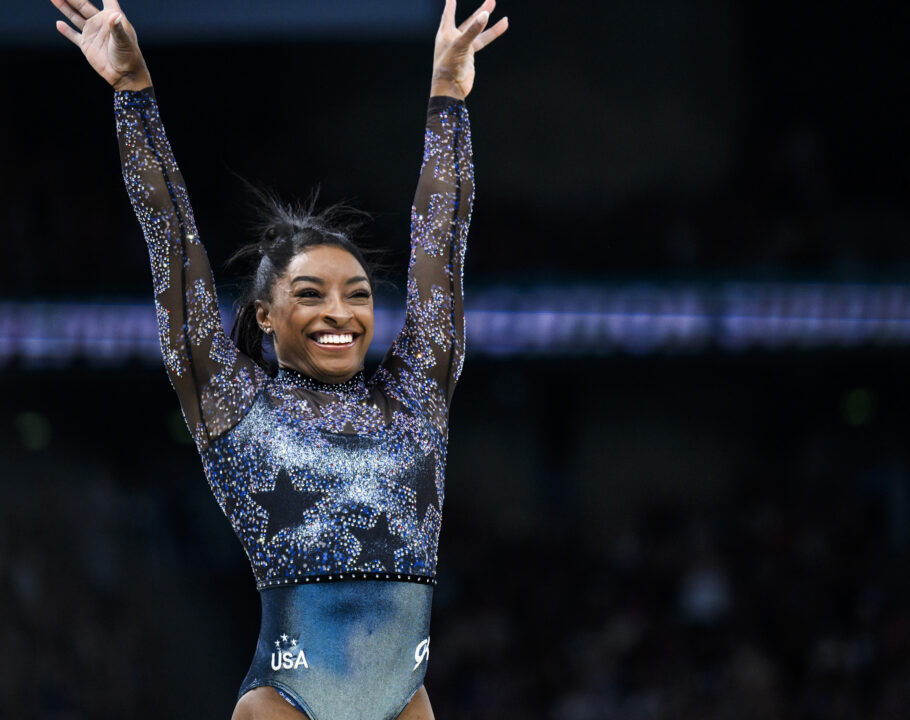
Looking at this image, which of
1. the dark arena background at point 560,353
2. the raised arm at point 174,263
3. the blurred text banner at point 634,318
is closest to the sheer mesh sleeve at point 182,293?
the raised arm at point 174,263

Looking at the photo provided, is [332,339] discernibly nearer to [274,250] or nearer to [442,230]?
[274,250]

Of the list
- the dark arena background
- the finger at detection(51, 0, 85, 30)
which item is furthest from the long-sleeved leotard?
the dark arena background

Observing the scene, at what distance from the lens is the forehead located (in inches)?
103

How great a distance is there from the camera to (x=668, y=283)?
21.9 feet

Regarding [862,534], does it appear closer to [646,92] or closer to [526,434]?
[526,434]

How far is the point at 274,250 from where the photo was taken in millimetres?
2693

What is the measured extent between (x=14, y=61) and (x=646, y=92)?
3.76m

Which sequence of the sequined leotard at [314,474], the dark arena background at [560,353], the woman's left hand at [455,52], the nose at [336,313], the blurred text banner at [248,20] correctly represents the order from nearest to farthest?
the sequined leotard at [314,474], the nose at [336,313], the woman's left hand at [455,52], the dark arena background at [560,353], the blurred text banner at [248,20]

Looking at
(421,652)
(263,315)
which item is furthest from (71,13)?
(421,652)

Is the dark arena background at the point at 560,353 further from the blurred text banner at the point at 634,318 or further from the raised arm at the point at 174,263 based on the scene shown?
the raised arm at the point at 174,263

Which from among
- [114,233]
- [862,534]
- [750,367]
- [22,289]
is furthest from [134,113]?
[862,534]

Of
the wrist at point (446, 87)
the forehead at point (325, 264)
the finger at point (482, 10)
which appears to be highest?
the finger at point (482, 10)

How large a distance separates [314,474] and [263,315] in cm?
43

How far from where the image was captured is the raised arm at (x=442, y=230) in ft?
8.89
